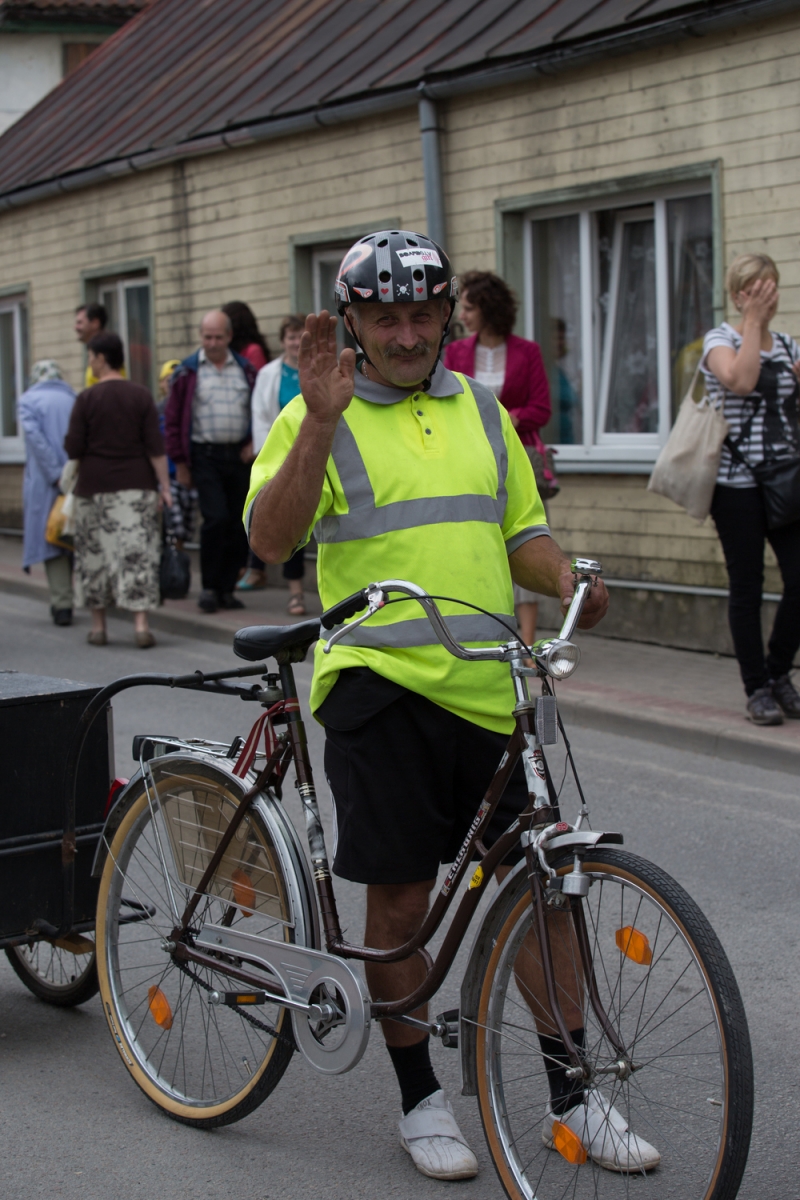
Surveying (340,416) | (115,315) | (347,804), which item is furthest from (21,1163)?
(115,315)

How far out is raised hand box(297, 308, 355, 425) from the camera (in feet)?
9.39

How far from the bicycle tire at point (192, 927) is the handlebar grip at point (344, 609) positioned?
22.0 inches

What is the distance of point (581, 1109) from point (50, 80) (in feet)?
66.9

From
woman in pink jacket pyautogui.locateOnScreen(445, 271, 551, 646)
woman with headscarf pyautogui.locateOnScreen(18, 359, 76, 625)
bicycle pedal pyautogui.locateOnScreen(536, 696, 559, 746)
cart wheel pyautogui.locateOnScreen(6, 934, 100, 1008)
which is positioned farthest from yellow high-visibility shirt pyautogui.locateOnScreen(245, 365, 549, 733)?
woman with headscarf pyautogui.locateOnScreen(18, 359, 76, 625)

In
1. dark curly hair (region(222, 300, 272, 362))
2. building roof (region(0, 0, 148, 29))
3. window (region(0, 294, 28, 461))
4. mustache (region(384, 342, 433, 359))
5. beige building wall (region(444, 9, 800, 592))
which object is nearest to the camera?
mustache (region(384, 342, 433, 359))

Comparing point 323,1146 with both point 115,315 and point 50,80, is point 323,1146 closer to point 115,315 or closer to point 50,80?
point 115,315

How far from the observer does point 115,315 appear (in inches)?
612

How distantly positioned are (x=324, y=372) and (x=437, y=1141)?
1.64 meters

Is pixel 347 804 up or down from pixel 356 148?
down

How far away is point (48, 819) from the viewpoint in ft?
12.9

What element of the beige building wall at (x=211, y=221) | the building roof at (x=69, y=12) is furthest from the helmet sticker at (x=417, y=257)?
the building roof at (x=69, y=12)

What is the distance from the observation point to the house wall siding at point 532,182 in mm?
8711

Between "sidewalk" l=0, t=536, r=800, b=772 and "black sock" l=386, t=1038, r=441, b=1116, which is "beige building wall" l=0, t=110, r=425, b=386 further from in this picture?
"black sock" l=386, t=1038, r=441, b=1116

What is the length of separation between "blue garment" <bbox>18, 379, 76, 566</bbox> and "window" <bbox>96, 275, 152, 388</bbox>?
3.78 m
